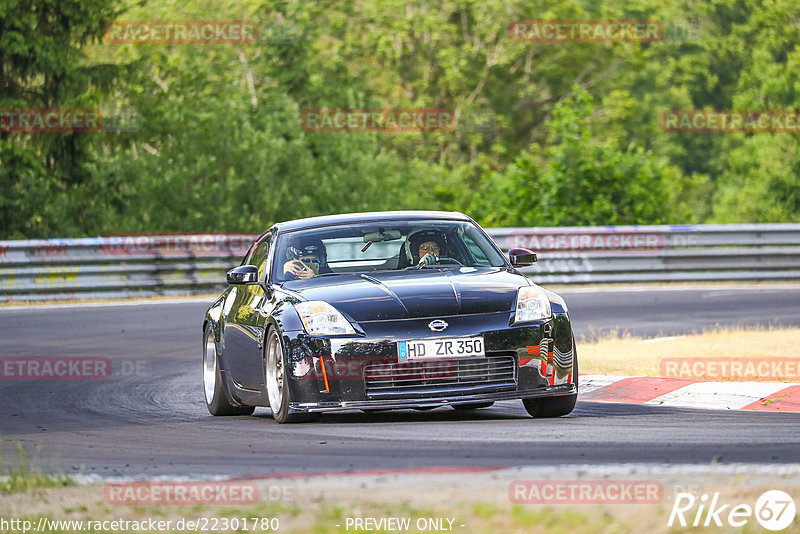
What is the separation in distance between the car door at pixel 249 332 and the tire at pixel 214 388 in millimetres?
261

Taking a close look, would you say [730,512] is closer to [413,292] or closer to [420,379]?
[420,379]

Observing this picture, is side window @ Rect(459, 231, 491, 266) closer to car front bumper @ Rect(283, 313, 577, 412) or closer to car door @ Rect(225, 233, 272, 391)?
car front bumper @ Rect(283, 313, 577, 412)

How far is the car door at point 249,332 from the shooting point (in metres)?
9.69

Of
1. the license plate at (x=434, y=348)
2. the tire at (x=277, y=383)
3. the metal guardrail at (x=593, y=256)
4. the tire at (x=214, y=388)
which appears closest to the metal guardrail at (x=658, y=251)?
the metal guardrail at (x=593, y=256)

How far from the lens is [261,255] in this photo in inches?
423

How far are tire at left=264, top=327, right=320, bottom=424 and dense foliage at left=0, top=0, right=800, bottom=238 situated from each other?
1853cm

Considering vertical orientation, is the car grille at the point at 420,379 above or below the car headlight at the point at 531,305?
below

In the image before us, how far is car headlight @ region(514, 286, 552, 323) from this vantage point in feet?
29.4

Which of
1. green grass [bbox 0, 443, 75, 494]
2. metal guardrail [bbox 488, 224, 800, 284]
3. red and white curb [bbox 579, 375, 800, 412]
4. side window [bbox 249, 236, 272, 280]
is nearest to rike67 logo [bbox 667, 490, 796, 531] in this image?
green grass [bbox 0, 443, 75, 494]

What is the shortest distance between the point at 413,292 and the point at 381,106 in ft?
129

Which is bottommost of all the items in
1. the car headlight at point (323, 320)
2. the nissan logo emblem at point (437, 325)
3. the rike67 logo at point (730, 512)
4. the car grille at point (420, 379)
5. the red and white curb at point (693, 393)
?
the red and white curb at point (693, 393)

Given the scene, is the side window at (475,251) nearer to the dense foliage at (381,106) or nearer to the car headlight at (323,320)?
the car headlight at (323,320)

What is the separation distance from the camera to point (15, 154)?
29.9 m

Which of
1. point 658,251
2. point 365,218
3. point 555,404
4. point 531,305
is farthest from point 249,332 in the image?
point 658,251
